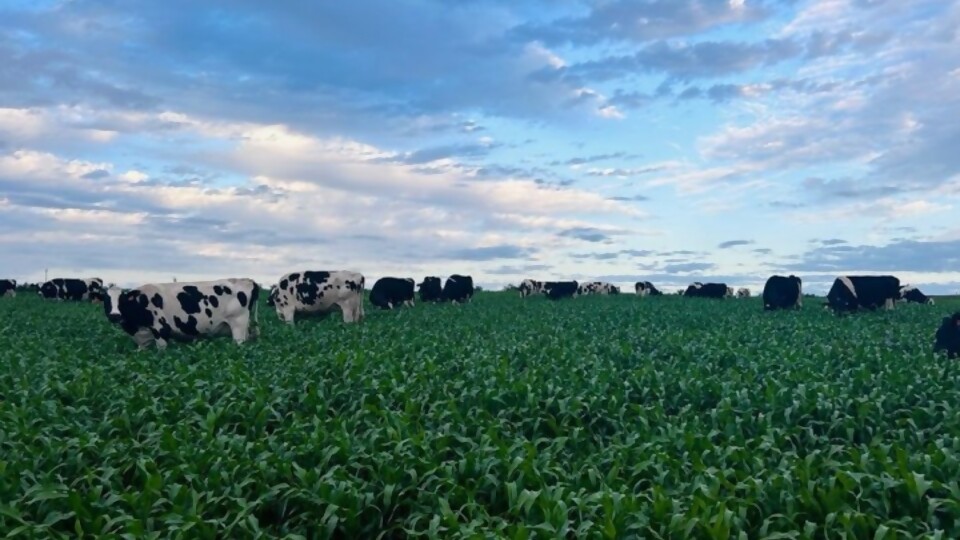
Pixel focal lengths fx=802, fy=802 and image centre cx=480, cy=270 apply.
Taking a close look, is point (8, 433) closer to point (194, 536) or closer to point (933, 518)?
point (194, 536)

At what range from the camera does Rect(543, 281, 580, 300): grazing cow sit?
5084cm

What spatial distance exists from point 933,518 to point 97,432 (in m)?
9.11

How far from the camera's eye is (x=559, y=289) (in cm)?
5125

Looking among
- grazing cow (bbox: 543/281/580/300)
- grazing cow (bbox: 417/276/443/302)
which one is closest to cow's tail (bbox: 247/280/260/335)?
grazing cow (bbox: 417/276/443/302)

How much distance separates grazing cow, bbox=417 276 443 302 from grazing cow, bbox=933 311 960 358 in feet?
91.7

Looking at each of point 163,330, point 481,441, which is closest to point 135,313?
point 163,330

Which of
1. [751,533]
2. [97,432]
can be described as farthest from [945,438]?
[97,432]

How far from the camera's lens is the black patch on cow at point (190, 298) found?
19547 millimetres

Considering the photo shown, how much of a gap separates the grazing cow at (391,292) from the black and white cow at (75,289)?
18.8 metres

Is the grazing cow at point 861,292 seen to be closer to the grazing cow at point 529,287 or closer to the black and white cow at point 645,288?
the grazing cow at point 529,287

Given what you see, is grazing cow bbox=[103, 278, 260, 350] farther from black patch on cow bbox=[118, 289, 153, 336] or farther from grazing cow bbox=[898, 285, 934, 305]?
grazing cow bbox=[898, 285, 934, 305]

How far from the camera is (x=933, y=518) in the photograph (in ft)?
20.3

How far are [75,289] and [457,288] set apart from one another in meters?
21.0

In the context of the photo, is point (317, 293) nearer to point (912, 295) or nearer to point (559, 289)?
point (559, 289)
